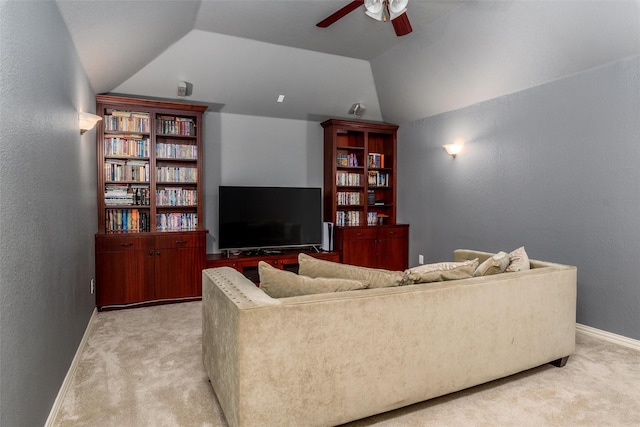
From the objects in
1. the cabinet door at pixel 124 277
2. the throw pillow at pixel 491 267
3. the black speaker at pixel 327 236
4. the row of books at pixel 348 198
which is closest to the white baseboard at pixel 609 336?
the throw pillow at pixel 491 267

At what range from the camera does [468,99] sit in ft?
14.7

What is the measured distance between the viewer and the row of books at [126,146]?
4215 mm

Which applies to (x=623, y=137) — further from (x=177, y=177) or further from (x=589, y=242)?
(x=177, y=177)

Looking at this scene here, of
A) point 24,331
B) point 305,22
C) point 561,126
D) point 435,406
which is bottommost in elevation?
point 435,406

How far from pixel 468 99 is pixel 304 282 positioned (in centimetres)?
360

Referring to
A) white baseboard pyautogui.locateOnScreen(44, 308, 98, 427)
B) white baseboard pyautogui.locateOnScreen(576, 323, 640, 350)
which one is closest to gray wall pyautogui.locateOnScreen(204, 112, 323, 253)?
white baseboard pyautogui.locateOnScreen(44, 308, 98, 427)

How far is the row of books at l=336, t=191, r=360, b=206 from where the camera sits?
5555mm

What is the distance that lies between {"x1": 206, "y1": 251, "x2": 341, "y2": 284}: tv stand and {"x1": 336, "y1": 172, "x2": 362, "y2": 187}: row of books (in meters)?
1.09

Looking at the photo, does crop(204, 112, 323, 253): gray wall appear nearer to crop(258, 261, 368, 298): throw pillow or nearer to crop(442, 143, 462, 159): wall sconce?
crop(442, 143, 462, 159): wall sconce

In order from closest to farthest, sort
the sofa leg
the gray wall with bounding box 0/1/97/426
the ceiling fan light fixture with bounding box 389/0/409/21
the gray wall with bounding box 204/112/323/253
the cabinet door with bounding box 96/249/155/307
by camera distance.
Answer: the gray wall with bounding box 0/1/97/426, the ceiling fan light fixture with bounding box 389/0/409/21, the sofa leg, the cabinet door with bounding box 96/249/155/307, the gray wall with bounding box 204/112/323/253

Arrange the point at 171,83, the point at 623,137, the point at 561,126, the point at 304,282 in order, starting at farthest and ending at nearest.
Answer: the point at 171,83 < the point at 561,126 < the point at 623,137 < the point at 304,282

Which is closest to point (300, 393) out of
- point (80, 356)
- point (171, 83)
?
point (80, 356)

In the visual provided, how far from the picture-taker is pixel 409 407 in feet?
6.88

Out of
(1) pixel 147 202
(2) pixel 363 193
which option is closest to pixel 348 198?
(2) pixel 363 193
